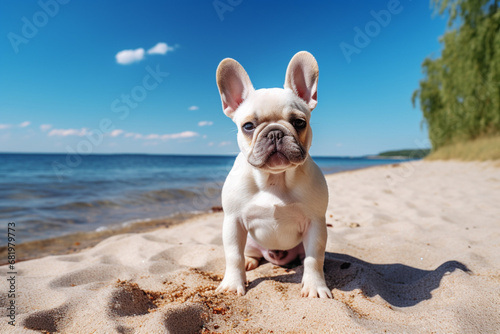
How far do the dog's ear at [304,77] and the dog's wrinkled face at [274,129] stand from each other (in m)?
0.10

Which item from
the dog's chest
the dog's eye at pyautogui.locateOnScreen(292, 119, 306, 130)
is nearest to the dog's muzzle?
the dog's eye at pyautogui.locateOnScreen(292, 119, 306, 130)

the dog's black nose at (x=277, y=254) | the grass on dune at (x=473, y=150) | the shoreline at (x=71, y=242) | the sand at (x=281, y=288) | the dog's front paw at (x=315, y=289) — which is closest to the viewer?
the sand at (x=281, y=288)

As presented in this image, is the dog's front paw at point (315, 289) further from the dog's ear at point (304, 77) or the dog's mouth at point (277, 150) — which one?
the dog's ear at point (304, 77)

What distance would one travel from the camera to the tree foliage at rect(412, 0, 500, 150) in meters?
11.6

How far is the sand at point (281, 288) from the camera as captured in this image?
154cm

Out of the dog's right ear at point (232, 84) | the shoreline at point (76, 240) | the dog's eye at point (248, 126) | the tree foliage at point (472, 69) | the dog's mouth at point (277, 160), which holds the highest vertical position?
the tree foliage at point (472, 69)

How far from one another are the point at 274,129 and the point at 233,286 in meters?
1.09

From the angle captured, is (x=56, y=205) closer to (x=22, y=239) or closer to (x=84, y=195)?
(x=84, y=195)

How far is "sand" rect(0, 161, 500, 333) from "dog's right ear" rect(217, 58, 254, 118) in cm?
130

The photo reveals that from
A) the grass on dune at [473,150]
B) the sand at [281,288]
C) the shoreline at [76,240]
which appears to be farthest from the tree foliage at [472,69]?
the shoreline at [76,240]

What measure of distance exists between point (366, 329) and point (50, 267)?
270 cm

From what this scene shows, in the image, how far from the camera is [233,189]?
206 cm

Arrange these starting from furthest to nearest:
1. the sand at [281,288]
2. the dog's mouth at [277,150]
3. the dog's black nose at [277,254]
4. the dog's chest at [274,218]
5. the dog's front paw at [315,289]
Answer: the dog's black nose at [277,254], the dog's chest at [274,218], the dog's front paw at [315,289], the dog's mouth at [277,150], the sand at [281,288]

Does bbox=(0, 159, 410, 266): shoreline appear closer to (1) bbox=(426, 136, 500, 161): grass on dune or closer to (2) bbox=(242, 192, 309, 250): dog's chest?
(2) bbox=(242, 192, 309, 250): dog's chest
